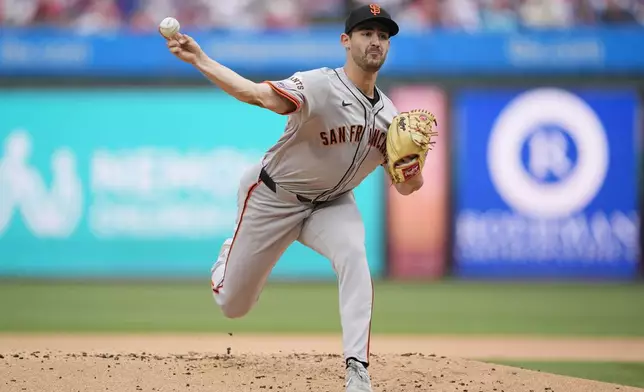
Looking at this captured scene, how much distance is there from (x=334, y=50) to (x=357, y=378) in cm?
869

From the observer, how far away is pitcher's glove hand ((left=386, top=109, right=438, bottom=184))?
4949 mm

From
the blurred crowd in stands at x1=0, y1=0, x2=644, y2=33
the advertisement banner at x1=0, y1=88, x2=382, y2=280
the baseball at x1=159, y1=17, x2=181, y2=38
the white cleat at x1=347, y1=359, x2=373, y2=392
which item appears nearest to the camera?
the baseball at x1=159, y1=17, x2=181, y2=38

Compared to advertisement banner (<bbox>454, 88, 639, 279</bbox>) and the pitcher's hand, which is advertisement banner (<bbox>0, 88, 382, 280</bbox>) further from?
the pitcher's hand

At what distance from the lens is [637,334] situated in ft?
28.2

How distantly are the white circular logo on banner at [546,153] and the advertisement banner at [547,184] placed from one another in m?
0.01

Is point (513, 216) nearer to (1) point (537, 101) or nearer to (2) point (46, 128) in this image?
(1) point (537, 101)

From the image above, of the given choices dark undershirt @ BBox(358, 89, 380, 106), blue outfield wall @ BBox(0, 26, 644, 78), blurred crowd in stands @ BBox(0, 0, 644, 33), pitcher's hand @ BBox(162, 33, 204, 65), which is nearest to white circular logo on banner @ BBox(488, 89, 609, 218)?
blue outfield wall @ BBox(0, 26, 644, 78)

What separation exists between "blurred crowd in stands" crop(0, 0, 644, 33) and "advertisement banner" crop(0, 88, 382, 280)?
42.7 inches

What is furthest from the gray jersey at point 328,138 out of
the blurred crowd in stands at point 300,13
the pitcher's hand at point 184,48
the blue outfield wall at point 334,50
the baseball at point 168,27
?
the blurred crowd in stands at point 300,13

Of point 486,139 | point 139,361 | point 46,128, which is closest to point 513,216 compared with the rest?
point 486,139

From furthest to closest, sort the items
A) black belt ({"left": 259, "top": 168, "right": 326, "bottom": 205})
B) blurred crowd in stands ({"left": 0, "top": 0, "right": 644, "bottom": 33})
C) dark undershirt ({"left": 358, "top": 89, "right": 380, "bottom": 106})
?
1. blurred crowd in stands ({"left": 0, "top": 0, "right": 644, "bottom": 33})
2. black belt ({"left": 259, "top": 168, "right": 326, "bottom": 205})
3. dark undershirt ({"left": 358, "top": 89, "right": 380, "bottom": 106})

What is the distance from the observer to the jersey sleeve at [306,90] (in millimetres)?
4707

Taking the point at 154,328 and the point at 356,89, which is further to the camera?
the point at 154,328

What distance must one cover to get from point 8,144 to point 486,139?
649 centimetres
